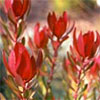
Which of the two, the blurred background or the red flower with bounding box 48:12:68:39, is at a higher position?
the red flower with bounding box 48:12:68:39

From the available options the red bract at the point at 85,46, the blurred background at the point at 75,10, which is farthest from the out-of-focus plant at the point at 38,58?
→ the blurred background at the point at 75,10

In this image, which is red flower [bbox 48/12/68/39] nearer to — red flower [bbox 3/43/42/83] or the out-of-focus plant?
the out-of-focus plant

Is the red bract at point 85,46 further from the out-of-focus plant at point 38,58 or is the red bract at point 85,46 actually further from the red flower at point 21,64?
the red flower at point 21,64

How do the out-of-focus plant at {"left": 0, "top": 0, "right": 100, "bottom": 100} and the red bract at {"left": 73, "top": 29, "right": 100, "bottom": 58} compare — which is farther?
the red bract at {"left": 73, "top": 29, "right": 100, "bottom": 58}

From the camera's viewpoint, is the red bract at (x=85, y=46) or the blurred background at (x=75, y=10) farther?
the blurred background at (x=75, y=10)

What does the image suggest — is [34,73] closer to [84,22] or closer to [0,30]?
[0,30]

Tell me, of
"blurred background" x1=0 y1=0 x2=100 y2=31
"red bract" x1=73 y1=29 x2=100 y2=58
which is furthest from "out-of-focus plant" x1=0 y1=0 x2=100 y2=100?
"blurred background" x1=0 y1=0 x2=100 y2=31

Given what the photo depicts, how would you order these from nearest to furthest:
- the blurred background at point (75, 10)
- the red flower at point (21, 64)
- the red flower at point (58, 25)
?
the red flower at point (21, 64), the red flower at point (58, 25), the blurred background at point (75, 10)

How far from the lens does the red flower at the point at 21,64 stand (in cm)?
101

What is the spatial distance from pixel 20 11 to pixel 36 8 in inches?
242

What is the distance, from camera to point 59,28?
1355mm

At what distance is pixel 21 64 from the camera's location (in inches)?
39.9

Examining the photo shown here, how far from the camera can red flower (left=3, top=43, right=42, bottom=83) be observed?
1.01 meters

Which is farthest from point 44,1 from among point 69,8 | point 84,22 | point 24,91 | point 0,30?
point 24,91
